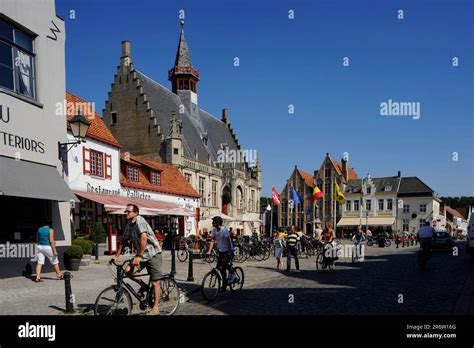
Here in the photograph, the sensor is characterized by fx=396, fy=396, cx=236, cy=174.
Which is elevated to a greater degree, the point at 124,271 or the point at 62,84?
the point at 62,84

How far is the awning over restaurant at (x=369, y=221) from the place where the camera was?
60.8 meters

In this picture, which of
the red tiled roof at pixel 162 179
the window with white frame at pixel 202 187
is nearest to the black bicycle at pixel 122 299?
the red tiled roof at pixel 162 179

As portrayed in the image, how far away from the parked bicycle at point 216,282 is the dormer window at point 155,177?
2099cm

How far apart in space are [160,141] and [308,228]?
1387 inches

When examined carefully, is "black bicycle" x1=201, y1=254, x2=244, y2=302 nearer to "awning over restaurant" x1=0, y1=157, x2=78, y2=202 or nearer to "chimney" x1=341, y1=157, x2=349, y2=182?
"awning over restaurant" x1=0, y1=157, x2=78, y2=202

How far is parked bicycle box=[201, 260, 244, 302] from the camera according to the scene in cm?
866

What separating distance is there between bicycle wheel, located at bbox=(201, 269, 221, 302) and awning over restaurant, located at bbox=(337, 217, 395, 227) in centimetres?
5624

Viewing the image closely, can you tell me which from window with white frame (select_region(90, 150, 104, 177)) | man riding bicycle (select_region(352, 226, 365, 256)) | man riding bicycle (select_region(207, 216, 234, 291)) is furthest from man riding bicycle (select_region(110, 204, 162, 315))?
window with white frame (select_region(90, 150, 104, 177))

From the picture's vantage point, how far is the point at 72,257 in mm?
13203

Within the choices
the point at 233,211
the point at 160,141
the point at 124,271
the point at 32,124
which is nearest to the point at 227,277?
the point at 124,271

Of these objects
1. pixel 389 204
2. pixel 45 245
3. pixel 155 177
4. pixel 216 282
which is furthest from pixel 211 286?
pixel 389 204

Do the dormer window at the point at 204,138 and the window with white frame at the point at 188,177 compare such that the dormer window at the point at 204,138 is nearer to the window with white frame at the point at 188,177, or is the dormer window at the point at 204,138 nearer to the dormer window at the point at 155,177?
the window with white frame at the point at 188,177

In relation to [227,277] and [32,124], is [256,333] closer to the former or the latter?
[227,277]

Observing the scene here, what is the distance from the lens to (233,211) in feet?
155
